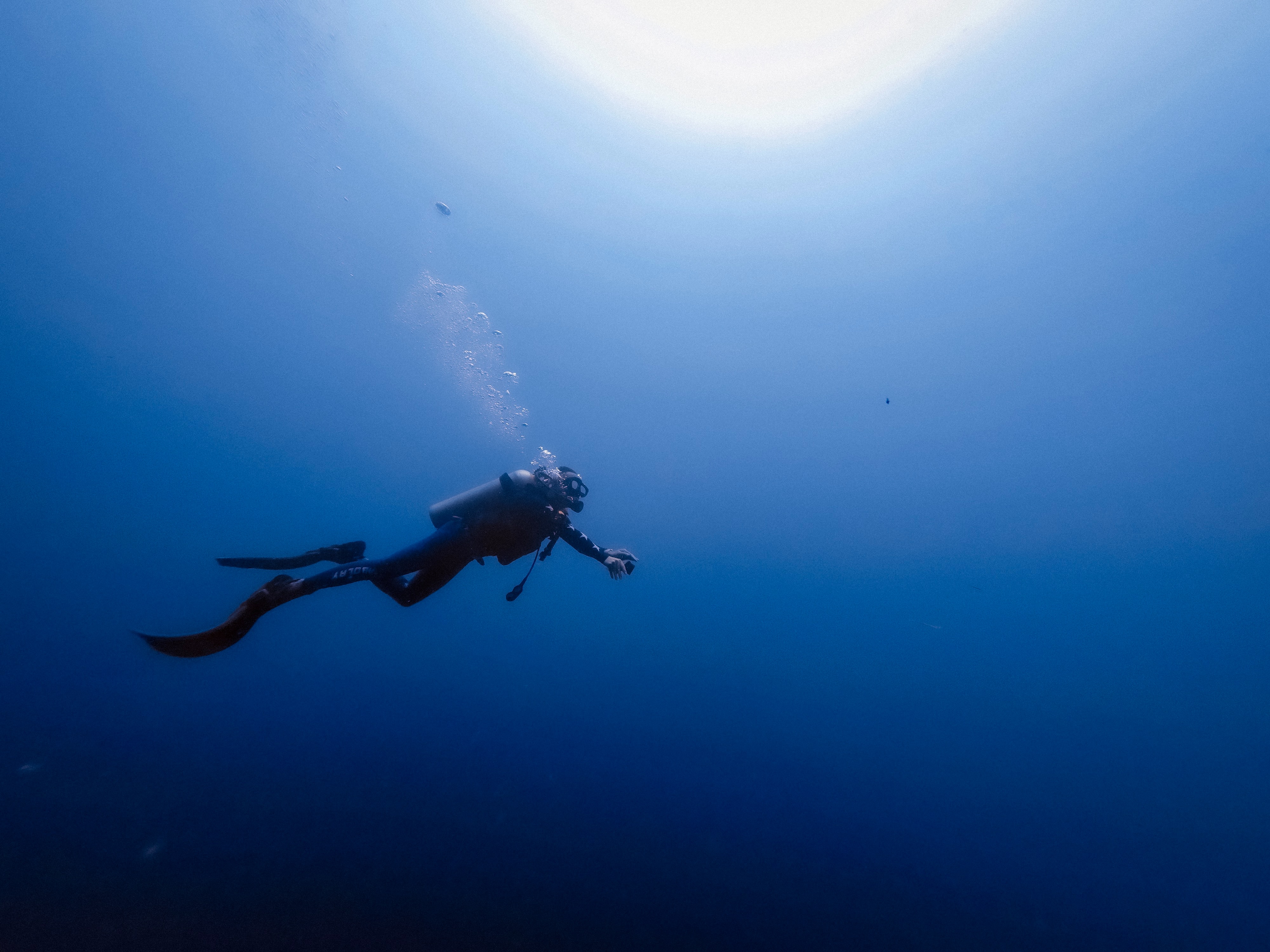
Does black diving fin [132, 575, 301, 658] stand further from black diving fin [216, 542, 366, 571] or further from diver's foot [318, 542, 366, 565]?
diver's foot [318, 542, 366, 565]

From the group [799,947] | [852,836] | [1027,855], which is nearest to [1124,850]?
[1027,855]

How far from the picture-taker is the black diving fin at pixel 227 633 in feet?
11.2

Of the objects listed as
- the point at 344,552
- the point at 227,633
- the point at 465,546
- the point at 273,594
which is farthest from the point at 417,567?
the point at 227,633

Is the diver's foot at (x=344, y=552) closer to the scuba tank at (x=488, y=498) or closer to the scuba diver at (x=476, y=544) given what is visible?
the scuba diver at (x=476, y=544)

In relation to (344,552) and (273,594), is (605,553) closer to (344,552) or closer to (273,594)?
(344,552)

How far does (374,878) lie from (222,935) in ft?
8.80

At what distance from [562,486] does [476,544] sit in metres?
0.93

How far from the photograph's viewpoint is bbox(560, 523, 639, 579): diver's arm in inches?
153

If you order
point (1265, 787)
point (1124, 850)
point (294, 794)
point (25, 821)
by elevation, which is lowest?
point (25, 821)

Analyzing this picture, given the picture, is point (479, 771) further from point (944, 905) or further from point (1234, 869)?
point (1234, 869)

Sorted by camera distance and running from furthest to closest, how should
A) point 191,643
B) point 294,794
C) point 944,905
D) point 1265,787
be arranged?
point 1265,787
point 944,905
point 294,794
point 191,643

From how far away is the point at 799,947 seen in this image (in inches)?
447

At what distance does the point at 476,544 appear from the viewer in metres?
4.07

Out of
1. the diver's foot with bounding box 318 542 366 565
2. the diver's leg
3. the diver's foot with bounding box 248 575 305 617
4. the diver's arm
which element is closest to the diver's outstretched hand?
the diver's arm
